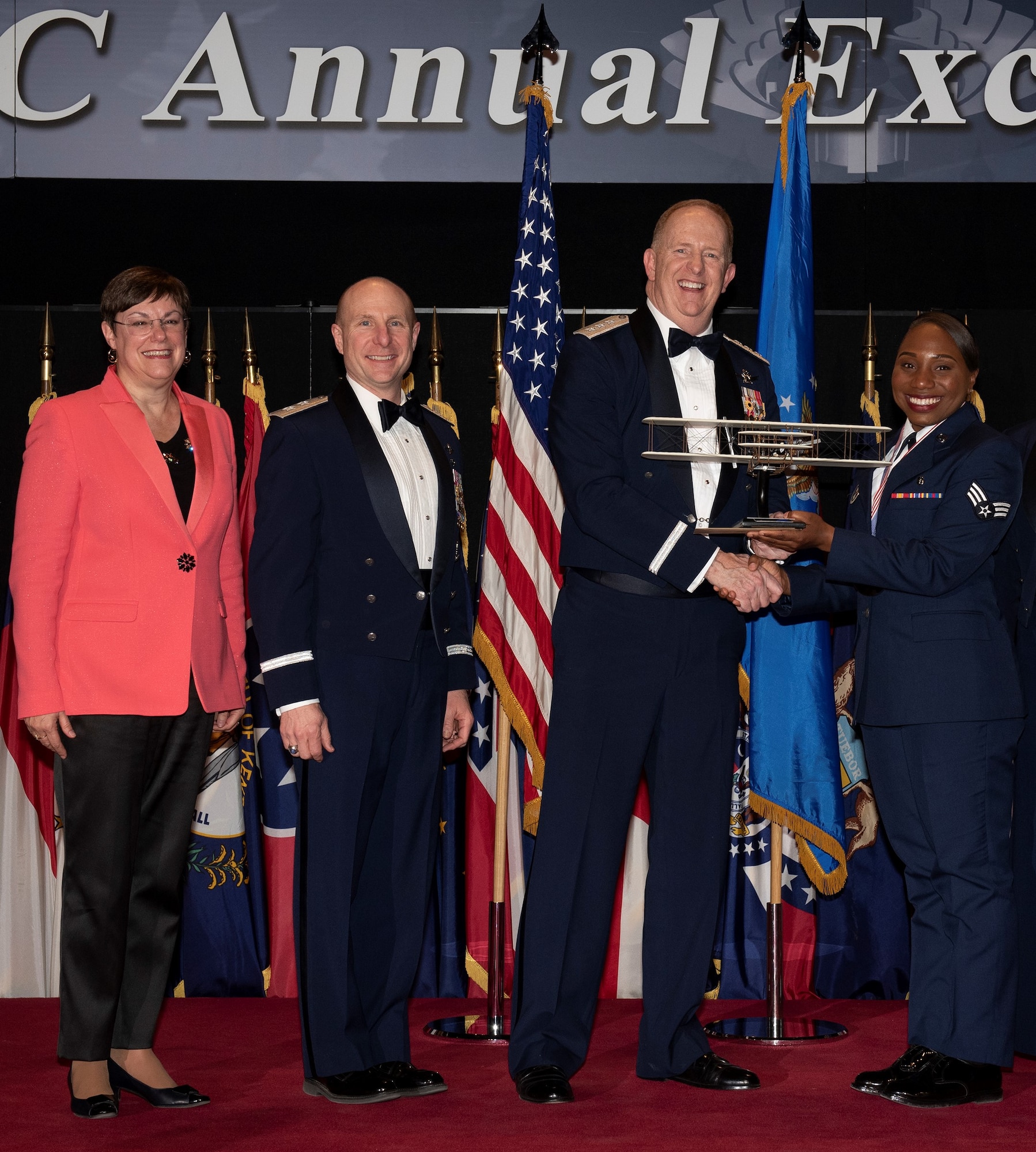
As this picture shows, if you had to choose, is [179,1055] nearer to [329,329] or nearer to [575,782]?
[575,782]

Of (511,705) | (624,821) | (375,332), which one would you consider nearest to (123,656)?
(375,332)

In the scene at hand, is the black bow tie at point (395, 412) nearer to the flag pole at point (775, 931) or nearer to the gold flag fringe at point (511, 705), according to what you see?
the gold flag fringe at point (511, 705)

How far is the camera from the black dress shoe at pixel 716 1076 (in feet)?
10.4

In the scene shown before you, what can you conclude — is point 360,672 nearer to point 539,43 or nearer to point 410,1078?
point 410,1078

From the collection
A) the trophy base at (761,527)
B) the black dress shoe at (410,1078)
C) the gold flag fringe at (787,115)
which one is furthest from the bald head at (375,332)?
the black dress shoe at (410,1078)

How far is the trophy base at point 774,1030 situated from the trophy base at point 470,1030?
0.60 meters

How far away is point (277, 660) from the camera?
10.1 ft

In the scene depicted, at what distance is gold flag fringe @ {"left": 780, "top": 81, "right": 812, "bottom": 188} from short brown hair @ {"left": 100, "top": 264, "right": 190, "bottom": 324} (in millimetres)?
1945

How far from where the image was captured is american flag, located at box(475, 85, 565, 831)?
4043mm

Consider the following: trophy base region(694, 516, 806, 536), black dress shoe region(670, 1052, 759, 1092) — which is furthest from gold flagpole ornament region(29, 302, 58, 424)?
black dress shoe region(670, 1052, 759, 1092)

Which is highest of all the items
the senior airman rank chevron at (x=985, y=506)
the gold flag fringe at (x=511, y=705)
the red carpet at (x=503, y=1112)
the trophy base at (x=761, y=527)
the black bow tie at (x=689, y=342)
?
the black bow tie at (x=689, y=342)

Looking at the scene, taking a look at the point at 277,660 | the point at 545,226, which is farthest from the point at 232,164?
the point at 277,660

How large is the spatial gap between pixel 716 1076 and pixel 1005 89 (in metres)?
3.81

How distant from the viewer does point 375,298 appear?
3.25 meters
